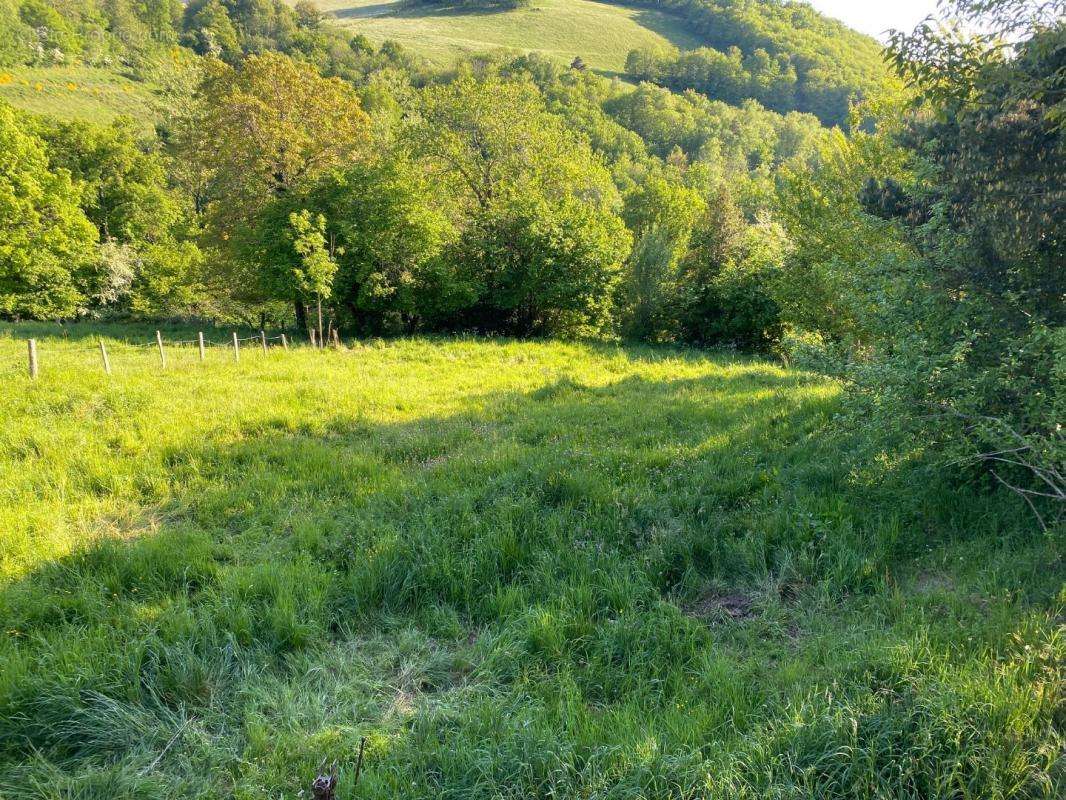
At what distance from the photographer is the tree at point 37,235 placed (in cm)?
2905

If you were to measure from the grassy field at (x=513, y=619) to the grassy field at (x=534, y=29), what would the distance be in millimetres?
119469

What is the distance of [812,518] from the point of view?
6.24 m

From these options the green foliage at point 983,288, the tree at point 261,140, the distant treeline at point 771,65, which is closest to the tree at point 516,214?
the tree at point 261,140

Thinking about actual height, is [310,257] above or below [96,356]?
above

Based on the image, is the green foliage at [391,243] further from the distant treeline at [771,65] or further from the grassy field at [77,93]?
the distant treeline at [771,65]

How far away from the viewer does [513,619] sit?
489 cm

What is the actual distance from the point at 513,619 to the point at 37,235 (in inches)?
1475

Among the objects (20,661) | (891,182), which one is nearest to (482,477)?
(20,661)

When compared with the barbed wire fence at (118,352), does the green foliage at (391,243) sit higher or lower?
higher

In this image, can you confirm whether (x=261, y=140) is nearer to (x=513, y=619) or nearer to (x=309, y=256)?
(x=309, y=256)

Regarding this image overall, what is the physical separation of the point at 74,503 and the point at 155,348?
16745 millimetres

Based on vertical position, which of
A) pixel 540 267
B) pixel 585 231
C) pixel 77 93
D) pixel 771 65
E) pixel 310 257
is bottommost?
pixel 540 267

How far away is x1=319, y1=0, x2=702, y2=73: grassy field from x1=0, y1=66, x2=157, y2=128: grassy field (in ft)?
173

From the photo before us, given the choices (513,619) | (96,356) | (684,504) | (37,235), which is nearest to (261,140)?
(96,356)
